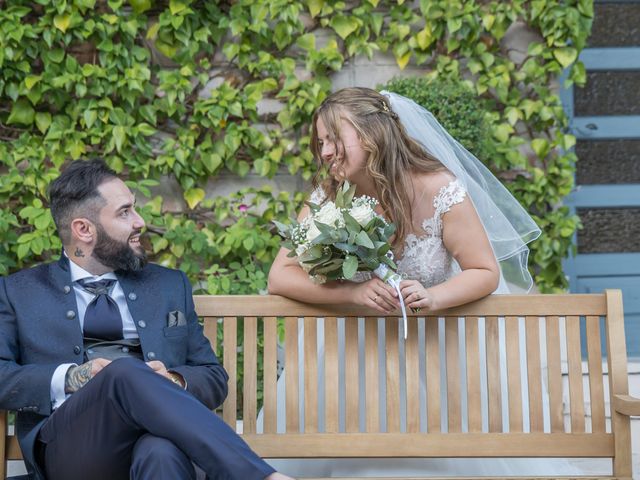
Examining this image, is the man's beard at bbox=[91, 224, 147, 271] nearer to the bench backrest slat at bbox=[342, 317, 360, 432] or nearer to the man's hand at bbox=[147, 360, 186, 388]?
the man's hand at bbox=[147, 360, 186, 388]

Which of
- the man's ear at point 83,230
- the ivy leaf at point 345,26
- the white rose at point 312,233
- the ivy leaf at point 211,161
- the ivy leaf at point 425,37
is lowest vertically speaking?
the white rose at point 312,233

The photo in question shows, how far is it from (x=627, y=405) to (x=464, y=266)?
711 mm

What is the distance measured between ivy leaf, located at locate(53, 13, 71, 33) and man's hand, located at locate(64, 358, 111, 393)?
2852 mm

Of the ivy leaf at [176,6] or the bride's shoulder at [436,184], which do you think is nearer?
the bride's shoulder at [436,184]

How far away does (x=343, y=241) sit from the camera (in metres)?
2.77

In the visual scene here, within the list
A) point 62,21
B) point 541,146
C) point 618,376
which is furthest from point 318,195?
point 62,21

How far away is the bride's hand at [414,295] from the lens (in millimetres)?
2867

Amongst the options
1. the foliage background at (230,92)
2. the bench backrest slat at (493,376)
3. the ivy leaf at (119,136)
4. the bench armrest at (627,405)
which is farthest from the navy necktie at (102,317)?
the ivy leaf at (119,136)

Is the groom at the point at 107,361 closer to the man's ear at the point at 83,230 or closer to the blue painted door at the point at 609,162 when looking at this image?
the man's ear at the point at 83,230

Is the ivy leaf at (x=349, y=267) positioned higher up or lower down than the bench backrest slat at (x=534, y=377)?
higher up

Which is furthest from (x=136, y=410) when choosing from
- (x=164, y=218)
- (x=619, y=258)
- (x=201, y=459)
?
(x=619, y=258)

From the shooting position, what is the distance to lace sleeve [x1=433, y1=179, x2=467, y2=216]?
3.14 m

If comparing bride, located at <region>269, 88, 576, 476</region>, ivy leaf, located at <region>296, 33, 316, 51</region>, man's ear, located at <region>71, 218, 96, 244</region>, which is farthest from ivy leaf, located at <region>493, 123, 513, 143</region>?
man's ear, located at <region>71, 218, 96, 244</region>

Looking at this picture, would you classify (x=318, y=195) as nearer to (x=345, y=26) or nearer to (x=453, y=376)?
(x=453, y=376)
